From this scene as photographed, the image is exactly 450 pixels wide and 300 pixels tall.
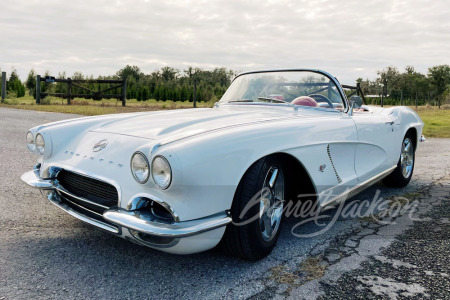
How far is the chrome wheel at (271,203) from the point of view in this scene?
8.15 feet

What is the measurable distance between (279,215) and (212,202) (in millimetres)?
715

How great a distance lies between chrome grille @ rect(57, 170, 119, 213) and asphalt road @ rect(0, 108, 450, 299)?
1.17 feet

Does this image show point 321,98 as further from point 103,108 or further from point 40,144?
point 103,108

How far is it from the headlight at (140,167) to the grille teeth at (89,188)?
0.24 m

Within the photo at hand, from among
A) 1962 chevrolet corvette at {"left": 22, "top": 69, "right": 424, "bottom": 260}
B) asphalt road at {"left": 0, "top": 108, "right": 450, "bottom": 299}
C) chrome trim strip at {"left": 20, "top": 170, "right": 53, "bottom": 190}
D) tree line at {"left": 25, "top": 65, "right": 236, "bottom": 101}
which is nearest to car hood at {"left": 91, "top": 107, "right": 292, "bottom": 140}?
1962 chevrolet corvette at {"left": 22, "top": 69, "right": 424, "bottom": 260}

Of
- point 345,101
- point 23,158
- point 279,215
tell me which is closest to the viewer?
point 279,215

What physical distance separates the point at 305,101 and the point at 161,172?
188 centimetres

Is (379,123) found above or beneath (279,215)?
above

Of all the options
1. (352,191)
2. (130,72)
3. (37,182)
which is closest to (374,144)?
(352,191)

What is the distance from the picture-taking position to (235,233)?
228 centimetres

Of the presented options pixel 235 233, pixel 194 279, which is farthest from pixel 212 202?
pixel 194 279

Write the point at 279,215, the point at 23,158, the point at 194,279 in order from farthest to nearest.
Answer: the point at 23,158 → the point at 279,215 → the point at 194,279

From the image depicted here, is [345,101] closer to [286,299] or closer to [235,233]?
[235,233]

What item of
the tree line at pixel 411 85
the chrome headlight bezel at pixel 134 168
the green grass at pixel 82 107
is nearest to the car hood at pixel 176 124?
the chrome headlight bezel at pixel 134 168
